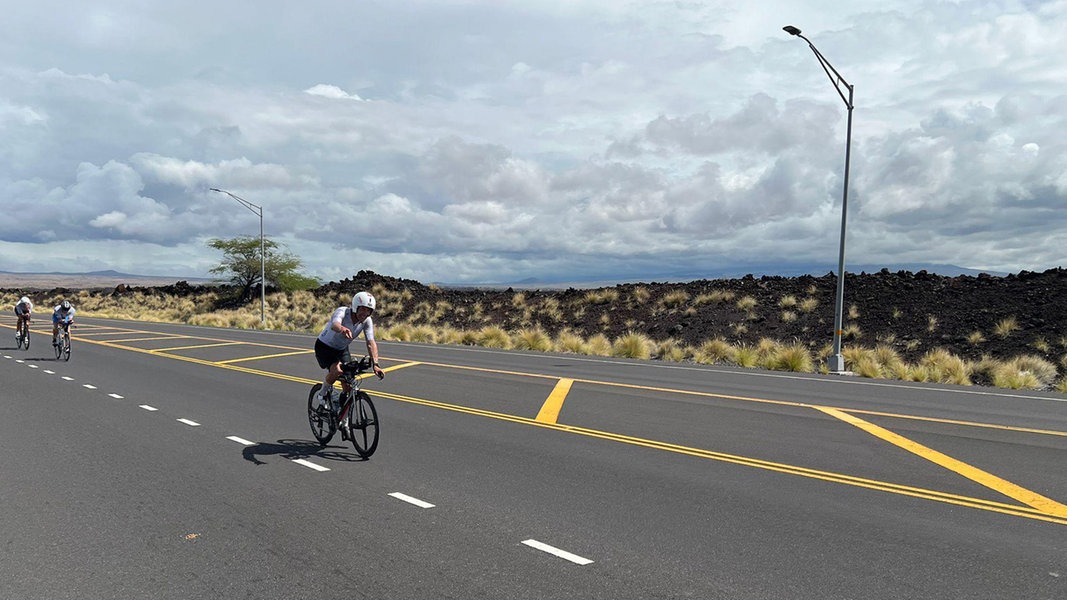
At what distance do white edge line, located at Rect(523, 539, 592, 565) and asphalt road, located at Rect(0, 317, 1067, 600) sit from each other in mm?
27

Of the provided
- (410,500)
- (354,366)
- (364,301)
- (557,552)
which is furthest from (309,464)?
(557,552)

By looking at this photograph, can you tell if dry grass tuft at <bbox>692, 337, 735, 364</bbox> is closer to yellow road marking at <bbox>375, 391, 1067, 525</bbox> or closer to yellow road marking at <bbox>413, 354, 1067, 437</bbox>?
yellow road marking at <bbox>413, 354, 1067, 437</bbox>

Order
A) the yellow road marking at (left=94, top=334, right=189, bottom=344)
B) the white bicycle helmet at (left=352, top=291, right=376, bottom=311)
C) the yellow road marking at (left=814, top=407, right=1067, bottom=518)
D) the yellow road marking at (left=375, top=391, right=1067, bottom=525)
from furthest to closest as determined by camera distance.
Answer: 1. the yellow road marking at (left=94, top=334, right=189, bottom=344)
2. the white bicycle helmet at (left=352, top=291, right=376, bottom=311)
3. the yellow road marking at (left=814, top=407, right=1067, bottom=518)
4. the yellow road marking at (left=375, top=391, right=1067, bottom=525)

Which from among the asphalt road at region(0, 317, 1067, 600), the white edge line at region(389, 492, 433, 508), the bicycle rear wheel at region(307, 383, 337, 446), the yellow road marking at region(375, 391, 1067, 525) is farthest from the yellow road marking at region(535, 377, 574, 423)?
the white edge line at region(389, 492, 433, 508)

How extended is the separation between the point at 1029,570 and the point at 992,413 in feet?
27.6

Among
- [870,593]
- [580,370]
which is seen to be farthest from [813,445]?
[580,370]

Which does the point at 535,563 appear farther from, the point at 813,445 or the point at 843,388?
the point at 843,388

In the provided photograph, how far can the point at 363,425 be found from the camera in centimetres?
862

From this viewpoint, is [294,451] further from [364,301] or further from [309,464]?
[364,301]

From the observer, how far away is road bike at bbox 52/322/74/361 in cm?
2095

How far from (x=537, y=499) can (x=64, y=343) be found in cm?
2027

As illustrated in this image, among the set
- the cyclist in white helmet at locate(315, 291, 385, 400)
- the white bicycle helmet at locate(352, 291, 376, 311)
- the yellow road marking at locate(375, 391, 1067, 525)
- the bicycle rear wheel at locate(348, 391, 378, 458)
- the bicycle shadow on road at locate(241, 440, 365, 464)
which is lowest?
the bicycle shadow on road at locate(241, 440, 365, 464)

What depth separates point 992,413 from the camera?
1246cm

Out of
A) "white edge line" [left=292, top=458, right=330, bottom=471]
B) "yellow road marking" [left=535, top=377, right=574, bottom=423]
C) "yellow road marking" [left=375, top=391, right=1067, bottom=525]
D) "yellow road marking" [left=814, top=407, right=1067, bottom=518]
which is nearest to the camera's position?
"yellow road marking" [left=375, top=391, right=1067, bottom=525]
